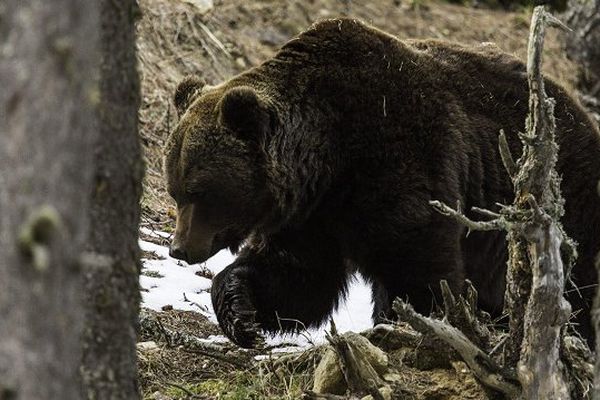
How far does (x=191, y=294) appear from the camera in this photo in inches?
296

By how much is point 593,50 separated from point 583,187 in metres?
6.77

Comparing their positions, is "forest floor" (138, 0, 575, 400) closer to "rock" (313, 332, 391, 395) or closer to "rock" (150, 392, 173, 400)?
"rock" (150, 392, 173, 400)

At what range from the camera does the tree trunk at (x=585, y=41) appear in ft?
43.4

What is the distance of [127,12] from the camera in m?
3.52

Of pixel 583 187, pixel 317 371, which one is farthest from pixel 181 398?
pixel 583 187

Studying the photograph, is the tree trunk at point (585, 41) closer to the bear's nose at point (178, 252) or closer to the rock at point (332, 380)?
the bear's nose at point (178, 252)

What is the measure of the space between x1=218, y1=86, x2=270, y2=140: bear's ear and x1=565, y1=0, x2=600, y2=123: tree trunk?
7665 mm

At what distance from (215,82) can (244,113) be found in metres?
4.68

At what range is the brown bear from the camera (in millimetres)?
6285

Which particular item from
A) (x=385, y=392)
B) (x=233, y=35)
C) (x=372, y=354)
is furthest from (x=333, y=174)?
(x=233, y=35)

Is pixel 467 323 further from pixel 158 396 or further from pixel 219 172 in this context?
pixel 219 172

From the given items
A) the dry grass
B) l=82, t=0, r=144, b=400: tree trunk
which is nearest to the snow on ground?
the dry grass

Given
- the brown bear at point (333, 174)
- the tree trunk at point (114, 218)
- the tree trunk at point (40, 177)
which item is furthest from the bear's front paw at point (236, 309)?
the tree trunk at point (40, 177)

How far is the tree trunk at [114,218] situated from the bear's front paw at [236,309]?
2.77 meters
